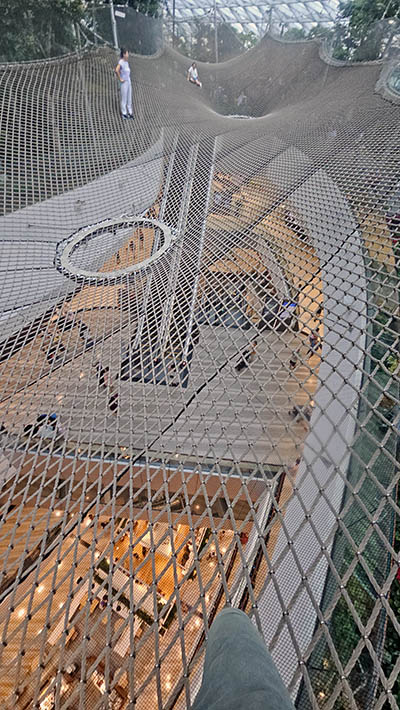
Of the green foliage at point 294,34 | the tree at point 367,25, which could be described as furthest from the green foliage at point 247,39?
the tree at point 367,25

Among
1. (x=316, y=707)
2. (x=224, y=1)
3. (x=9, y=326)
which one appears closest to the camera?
(x=316, y=707)

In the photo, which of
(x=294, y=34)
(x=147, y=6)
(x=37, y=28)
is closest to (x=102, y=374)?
(x=37, y=28)

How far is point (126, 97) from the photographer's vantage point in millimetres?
4289

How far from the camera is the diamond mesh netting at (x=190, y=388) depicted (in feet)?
3.68

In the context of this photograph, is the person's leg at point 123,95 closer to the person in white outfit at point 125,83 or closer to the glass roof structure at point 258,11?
the person in white outfit at point 125,83

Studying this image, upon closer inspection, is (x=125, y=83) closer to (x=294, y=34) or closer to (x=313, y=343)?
(x=313, y=343)

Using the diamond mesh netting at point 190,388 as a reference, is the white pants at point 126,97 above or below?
above

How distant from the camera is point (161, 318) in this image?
2410 millimetres

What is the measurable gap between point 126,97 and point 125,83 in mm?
147

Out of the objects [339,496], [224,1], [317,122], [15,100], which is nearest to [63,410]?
[339,496]

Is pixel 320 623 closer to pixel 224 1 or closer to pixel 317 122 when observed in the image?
pixel 317 122

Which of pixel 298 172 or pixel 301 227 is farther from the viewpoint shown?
pixel 298 172

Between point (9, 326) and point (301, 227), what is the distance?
2468mm

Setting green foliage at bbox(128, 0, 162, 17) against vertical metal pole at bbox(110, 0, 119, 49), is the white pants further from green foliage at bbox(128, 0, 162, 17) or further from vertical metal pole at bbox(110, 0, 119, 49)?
green foliage at bbox(128, 0, 162, 17)
